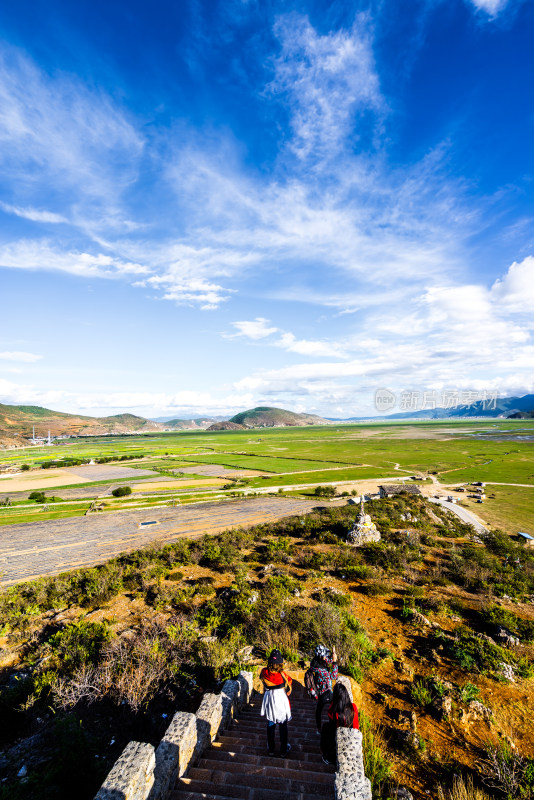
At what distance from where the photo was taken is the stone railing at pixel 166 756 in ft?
14.1

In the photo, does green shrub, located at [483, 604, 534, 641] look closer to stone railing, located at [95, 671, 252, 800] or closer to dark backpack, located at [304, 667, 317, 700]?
dark backpack, located at [304, 667, 317, 700]

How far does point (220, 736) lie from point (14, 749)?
4.90 m

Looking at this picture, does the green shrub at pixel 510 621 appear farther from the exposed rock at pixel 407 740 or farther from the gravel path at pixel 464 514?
the gravel path at pixel 464 514

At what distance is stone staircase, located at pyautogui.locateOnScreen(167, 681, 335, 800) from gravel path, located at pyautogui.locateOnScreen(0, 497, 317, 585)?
2308cm

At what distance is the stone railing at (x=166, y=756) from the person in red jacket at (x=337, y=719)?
221cm

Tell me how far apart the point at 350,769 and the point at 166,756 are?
2806mm

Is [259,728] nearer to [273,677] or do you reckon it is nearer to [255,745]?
[255,745]

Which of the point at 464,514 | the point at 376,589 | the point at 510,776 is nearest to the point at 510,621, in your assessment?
the point at 376,589

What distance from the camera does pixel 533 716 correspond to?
8.37m

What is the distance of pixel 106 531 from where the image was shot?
34250 mm

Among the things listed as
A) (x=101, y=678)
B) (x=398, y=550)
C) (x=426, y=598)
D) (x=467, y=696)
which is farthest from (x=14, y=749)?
(x=398, y=550)

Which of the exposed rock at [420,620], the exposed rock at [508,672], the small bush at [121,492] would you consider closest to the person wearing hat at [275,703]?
the exposed rock at [508,672]

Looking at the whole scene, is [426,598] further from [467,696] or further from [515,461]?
[515,461]

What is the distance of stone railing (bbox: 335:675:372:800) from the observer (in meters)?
4.36
